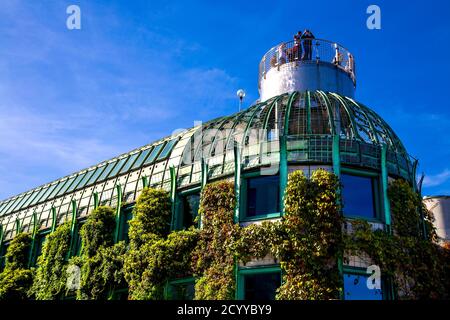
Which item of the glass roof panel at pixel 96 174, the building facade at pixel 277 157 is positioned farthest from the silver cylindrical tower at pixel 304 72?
the glass roof panel at pixel 96 174

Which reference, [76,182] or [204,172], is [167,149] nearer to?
[204,172]

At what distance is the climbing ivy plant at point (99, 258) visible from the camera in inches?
1235

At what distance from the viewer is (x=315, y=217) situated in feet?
80.1

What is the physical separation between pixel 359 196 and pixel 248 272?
6.33 metres

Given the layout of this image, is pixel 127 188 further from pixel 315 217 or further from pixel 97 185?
pixel 315 217

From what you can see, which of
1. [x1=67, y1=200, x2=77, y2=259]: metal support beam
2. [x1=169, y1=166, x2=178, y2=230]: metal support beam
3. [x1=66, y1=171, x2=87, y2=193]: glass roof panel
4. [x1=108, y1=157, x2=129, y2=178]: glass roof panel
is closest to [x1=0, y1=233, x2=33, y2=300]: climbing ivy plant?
[x1=66, y1=171, x2=87, y2=193]: glass roof panel

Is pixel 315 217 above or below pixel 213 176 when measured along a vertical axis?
below

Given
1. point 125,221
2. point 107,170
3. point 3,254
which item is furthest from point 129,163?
point 3,254

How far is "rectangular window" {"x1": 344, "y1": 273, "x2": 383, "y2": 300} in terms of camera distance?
2408 centimetres

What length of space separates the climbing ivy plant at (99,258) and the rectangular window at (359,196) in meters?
13.0

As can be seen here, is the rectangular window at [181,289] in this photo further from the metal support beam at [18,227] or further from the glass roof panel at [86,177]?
the metal support beam at [18,227]

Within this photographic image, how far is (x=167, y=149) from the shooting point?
116 ft
